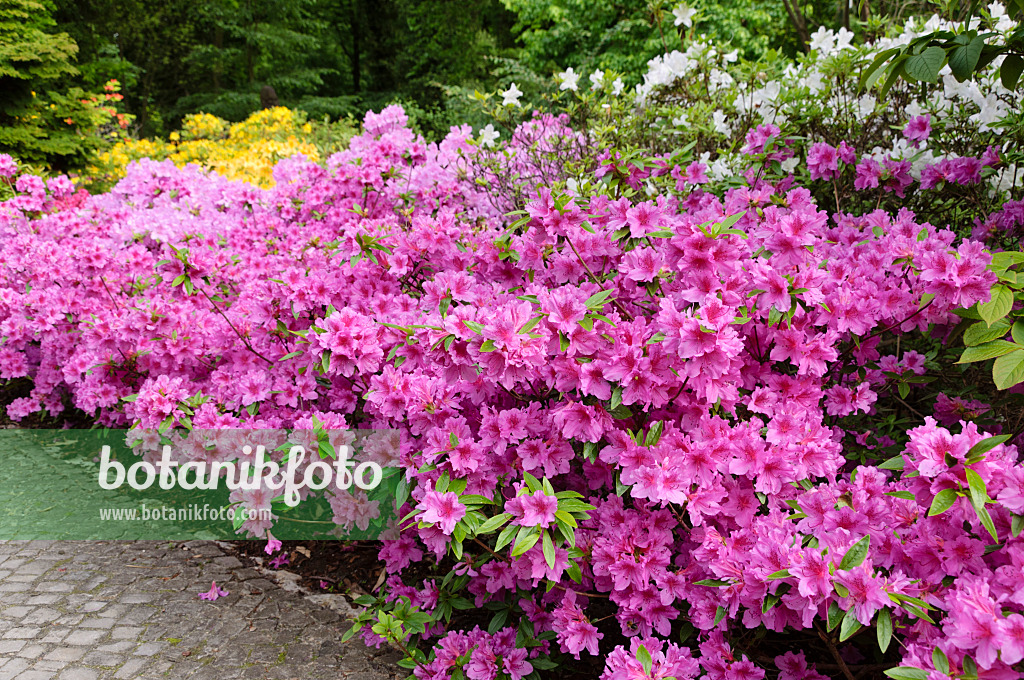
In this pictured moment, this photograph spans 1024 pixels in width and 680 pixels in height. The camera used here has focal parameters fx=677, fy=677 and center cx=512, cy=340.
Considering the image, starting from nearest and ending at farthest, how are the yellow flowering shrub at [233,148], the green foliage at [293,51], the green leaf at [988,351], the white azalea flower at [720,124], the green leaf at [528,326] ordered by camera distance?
1. the green leaf at [988,351]
2. the green leaf at [528,326]
3. the white azalea flower at [720,124]
4. the yellow flowering shrub at [233,148]
5. the green foliage at [293,51]

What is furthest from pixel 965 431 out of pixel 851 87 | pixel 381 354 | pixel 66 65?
pixel 66 65

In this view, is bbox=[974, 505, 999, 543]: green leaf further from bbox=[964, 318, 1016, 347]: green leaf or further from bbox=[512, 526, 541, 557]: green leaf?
bbox=[512, 526, 541, 557]: green leaf

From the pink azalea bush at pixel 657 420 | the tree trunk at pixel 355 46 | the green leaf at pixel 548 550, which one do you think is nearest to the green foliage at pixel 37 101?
the pink azalea bush at pixel 657 420

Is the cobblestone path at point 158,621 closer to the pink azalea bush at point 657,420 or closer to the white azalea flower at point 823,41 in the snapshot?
the pink azalea bush at point 657,420

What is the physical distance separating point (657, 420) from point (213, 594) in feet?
5.77

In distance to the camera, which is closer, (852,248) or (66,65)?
(852,248)

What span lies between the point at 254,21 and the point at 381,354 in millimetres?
19166

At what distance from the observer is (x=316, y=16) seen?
60.8ft

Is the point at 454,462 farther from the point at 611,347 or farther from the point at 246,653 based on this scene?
the point at 246,653

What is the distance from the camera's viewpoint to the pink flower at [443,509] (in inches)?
63.2

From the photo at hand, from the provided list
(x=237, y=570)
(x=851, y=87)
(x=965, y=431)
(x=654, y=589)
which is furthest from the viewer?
(x=851, y=87)

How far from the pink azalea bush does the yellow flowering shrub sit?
445 cm

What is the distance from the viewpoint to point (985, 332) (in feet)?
5.18

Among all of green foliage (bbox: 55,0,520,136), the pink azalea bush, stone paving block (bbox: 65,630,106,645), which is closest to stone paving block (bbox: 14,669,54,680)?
stone paving block (bbox: 65,630,106,645)
